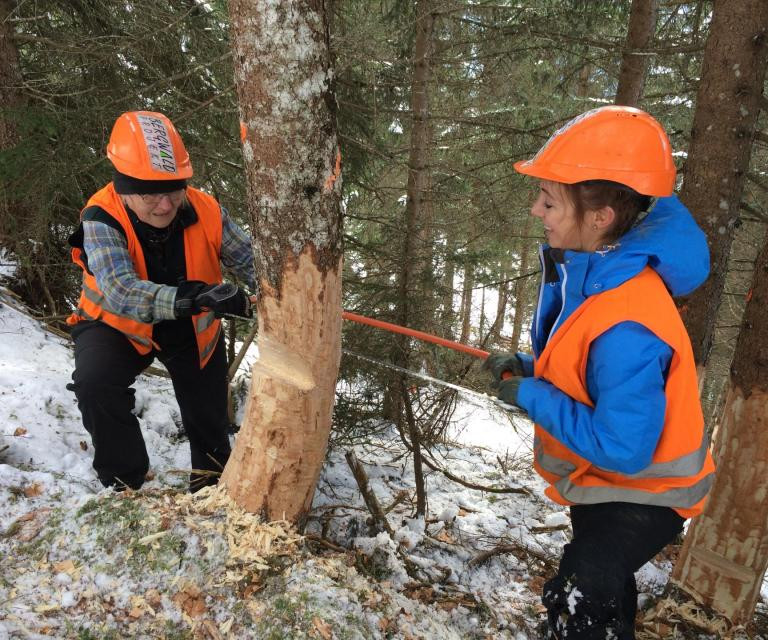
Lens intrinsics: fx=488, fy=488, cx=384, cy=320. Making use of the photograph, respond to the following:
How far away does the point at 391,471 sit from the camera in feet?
17.1

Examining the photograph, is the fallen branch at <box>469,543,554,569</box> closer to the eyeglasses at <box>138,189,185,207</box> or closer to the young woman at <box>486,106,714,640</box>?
the young woman at <box>486,106,714,640</box>

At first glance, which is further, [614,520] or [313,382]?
[313,382]

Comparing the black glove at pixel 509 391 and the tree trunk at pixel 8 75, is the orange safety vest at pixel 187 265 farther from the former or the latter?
the tree trunk at pixel 8 75

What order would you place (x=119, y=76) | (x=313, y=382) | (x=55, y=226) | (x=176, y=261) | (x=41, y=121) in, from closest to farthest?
(x=313, y=382), (x=176, y=261), (x=41, y=121), (x=119, y=76), (x=55, y=226)

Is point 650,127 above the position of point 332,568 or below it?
above

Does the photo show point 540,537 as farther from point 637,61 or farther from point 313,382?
point 637,61

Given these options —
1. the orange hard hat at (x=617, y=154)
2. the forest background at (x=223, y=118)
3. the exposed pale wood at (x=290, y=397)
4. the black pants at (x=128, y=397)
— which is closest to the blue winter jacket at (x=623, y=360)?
the orange hard hat at (x=617, y=154)

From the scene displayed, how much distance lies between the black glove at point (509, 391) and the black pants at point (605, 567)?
1.76ft

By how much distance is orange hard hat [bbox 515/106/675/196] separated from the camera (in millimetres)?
1769

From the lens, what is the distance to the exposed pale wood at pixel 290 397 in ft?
6.73

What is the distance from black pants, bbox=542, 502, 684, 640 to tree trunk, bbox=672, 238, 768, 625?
3.84ft

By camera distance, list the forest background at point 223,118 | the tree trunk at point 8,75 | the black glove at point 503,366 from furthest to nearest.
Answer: the tree trunk at point 8,75 < the forest background at point 223,118 < the black glove at point 503,366

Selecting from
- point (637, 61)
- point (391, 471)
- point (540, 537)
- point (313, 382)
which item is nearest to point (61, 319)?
point (391, 471)

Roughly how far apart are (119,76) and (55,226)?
170 centimetres
